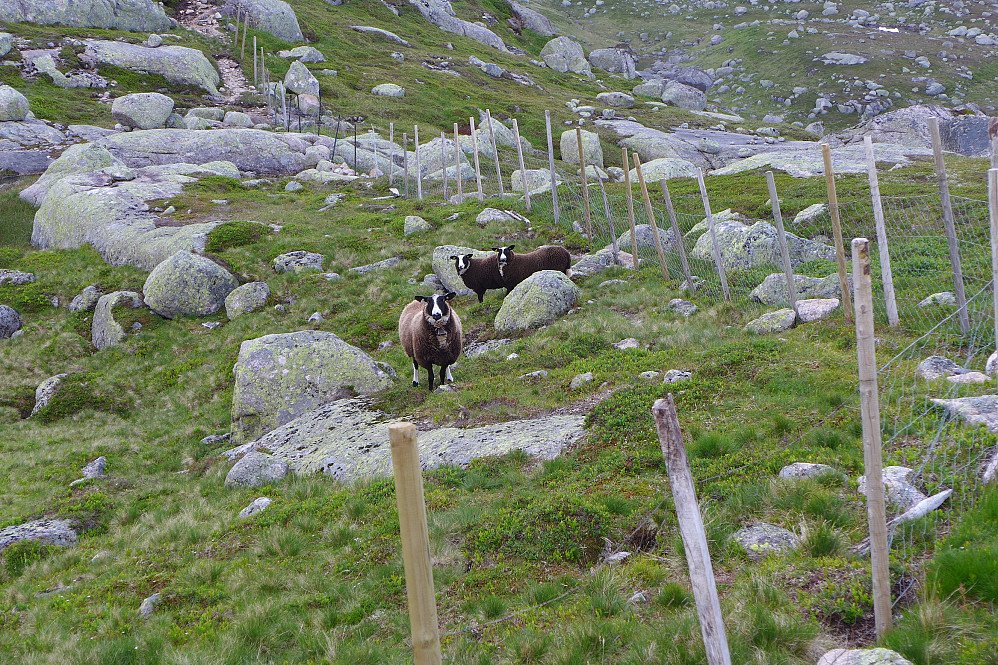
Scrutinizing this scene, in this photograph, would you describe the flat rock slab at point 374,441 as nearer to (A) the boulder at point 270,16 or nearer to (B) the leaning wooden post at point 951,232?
(B) the leaning wooden post at point 951,232

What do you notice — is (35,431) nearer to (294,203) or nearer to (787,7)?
(294,203)

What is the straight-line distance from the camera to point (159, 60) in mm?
59750

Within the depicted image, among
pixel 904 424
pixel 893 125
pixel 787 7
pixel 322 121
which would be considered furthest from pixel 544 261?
pixel 787 7

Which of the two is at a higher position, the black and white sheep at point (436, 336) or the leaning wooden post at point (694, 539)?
the leaning wooden post at point (694, 539)

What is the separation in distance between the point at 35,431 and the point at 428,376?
36.4ft

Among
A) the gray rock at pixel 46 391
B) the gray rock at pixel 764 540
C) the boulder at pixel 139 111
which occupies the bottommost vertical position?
the gray rock at pixel 46 391

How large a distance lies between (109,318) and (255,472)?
1514 cm

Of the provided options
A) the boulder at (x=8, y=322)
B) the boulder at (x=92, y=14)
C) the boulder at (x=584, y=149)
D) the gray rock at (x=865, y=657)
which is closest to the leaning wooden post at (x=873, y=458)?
the gray rock at (x=865, y=657)

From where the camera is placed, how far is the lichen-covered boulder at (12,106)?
43.9 m

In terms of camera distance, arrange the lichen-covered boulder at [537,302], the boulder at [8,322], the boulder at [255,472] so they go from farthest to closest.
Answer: the boulder at [8,322]
the lichen-covered boulder at [537,302]
the boulder at [255,472]

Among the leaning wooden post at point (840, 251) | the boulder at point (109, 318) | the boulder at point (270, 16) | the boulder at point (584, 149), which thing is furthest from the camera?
the boulder at point (270, 16)

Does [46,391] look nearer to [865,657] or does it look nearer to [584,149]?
[865,657]

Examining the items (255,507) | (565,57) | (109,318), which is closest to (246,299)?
(109,318)

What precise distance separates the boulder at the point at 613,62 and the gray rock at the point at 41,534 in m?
133
